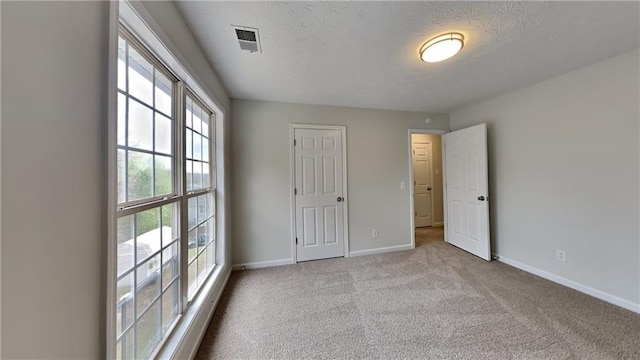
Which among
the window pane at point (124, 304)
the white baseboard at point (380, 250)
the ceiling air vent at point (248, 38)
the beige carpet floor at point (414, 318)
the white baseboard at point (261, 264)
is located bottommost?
the beige carpet floor at point (414, 318)

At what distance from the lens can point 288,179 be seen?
299 cm

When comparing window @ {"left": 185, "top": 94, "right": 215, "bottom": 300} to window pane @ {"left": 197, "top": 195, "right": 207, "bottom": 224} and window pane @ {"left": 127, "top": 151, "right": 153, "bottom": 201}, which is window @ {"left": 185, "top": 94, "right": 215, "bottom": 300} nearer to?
window pane @ {"left": 197, "top": 195, "right": 207, "bottom": 224}

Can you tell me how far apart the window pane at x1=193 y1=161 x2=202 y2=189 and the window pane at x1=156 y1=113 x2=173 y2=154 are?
486 mm

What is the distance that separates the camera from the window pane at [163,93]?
1.34 m

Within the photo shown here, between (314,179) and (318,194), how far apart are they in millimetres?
220

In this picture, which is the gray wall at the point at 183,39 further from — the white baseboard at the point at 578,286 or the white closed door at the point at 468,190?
the white baseboard at the point at 578,286

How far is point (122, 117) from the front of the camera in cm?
101

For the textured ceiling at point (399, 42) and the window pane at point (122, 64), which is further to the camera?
the textured ceiling at point (399, 42)

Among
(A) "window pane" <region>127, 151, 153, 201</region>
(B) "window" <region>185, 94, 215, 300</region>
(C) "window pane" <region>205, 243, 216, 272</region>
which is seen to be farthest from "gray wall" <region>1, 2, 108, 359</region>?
(C) "window pane" <region>205, 243, 216, 272</region>

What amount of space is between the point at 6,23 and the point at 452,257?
391cm

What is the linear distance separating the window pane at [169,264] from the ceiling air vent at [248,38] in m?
1.55

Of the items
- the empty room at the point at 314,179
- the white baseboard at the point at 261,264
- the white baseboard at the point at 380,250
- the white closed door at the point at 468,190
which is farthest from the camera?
the white baseboard at the point at 380,250

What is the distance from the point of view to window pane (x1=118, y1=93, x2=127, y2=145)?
99 cm

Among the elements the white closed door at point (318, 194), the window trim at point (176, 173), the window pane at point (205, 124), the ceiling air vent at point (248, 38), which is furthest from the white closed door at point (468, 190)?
the window pane at point (205, 124)
